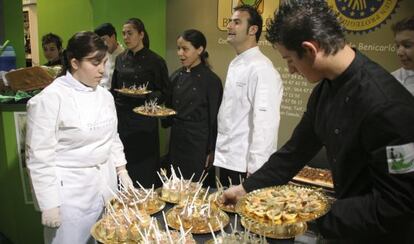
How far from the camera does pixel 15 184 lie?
2594mm

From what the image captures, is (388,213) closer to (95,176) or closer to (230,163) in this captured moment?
(95,176)

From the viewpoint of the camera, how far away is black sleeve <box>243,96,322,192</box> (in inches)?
59.3

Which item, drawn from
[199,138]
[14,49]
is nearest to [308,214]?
[199,138]

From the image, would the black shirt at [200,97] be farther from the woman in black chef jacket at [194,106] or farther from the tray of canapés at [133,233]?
the tray of canapés at [133,233]

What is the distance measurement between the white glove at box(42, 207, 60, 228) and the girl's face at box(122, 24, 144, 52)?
2.09 m

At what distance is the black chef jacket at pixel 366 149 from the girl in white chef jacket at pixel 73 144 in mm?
1115

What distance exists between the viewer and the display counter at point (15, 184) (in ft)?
8.18

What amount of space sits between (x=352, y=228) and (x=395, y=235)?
0.65ft

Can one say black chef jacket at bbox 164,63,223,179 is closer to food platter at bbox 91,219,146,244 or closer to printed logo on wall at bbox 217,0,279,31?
printed logo on wall at bbox 217,0,279,31

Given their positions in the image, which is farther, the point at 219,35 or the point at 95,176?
the point at 219,35

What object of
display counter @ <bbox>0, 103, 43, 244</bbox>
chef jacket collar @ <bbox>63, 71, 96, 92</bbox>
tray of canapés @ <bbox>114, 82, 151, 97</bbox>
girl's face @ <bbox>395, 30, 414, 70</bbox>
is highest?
girl's face @ <bbox>395, 30, 414, 70</bbox>

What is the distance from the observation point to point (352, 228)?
1059 millimetres

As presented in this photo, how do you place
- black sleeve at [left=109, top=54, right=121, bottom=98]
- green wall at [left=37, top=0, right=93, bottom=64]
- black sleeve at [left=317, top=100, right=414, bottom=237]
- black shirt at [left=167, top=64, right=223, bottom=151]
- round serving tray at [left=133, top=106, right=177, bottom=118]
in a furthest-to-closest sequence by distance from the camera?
green wall at [left=37, top=0, right=93, bottom=64] < black sleeve at [left=109, top=54, right=121, bottom=98] < black shirt at [left=167, top=64, right=223, bottom=151] < round serving tray at [left=133, top=106, right=177, bottom=118] < black sleeve at [left=317, top=100, right=414, bottom=237]

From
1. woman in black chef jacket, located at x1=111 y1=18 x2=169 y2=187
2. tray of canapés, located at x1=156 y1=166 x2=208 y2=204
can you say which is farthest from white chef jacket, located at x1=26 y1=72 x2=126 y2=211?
woman in black chef jacket, located at x1=111 y1=18 x2=169 y2=187
